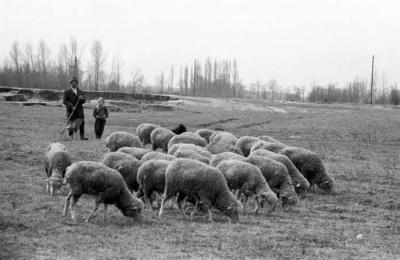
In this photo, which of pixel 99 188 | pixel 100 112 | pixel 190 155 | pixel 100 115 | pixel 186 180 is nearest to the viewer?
pixel 99 188

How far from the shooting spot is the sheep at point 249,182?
13562mm

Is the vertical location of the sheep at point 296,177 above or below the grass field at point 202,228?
above

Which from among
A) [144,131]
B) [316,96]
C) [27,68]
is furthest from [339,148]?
[316,96]

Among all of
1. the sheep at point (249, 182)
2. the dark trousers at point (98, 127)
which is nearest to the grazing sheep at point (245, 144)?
the sheep at point (249, 182)

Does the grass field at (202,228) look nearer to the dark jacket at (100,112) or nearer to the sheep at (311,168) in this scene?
the sheep at (311,168)

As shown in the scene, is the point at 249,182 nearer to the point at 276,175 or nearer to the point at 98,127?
the point at 276,175

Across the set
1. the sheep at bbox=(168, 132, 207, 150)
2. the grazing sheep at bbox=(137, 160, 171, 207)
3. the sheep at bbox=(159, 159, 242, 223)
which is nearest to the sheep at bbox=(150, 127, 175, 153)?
the sheep at bbox=(168, 132, 207, 150)

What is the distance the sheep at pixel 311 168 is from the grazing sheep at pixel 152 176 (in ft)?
19.1

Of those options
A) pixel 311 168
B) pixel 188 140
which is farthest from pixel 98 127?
pixel 311 168

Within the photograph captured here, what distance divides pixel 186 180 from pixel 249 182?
6.31 ft

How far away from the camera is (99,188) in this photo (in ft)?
38.8

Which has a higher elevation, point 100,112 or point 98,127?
point 100,112

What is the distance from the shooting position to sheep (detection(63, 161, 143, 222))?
11734 mm

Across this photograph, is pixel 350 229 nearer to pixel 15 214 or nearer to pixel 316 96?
pixel 15 214
